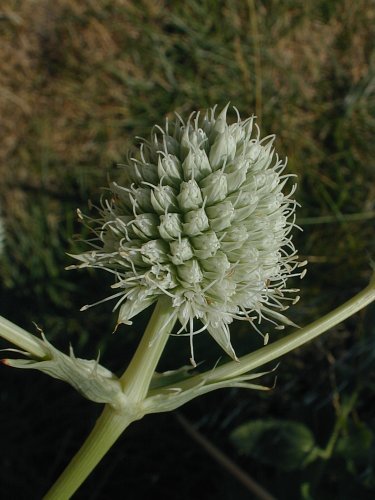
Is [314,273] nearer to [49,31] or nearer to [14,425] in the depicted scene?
[14,425]

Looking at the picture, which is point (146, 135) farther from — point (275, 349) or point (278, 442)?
point (275, 349)

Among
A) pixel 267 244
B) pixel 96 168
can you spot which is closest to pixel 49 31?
pixel 96 168

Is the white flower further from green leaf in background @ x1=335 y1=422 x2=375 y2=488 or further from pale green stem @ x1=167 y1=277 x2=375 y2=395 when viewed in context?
green leaf in background @ x1=335 y1=422 x2=375 y2=488

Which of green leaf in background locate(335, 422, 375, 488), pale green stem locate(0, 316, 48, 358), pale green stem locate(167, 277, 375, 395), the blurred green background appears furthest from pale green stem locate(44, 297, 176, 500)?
the blurred green background

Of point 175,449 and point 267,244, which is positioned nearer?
point 267,244

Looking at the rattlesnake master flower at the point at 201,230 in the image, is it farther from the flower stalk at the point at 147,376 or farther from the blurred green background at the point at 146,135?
the blurred green background at the point at 146,135

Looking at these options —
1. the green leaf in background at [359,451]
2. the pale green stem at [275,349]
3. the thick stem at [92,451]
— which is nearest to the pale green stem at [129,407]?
the thick stem at [92,451]

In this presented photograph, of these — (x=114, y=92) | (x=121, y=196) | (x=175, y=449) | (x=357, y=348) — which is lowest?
(x=175, y=449)
